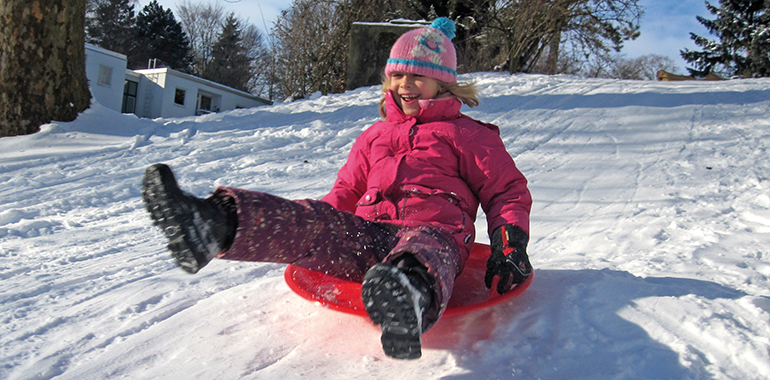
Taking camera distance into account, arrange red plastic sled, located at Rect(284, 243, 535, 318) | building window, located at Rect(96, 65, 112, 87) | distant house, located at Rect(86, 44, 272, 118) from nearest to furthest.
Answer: red plastic sled, located at Rect(284, 243, 535, 318), building window, located at Rect(96, 65, 112, 87), distant house, located at Rect(86, 44, 272, 118)

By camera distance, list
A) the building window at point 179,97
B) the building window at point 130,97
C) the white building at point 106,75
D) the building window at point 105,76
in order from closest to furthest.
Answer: the white building at point 106,75 → the building window at point 105,76 → the building window at point 179,97 → the building window at point 130,97

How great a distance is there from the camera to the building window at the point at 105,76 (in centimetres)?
1600

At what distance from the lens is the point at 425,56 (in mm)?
1959

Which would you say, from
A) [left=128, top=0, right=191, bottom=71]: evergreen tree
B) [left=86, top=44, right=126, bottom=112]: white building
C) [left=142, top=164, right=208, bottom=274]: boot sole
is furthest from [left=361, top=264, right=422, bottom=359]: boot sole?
[left=128, top=0, right=191, bottom=71]: evergreen tree

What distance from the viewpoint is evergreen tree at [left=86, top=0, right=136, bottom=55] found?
29.2 metres

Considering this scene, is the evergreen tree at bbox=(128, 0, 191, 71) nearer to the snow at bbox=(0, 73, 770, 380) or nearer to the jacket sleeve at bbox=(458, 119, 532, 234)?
the snow at bbox=(0, 73, 770, 380)

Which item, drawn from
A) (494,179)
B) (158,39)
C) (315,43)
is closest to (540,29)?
(315,43)

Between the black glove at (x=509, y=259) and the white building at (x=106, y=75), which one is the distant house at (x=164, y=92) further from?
the black glove at (x=509, y=259)

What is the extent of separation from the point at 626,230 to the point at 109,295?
2.25m

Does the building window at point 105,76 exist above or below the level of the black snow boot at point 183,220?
above

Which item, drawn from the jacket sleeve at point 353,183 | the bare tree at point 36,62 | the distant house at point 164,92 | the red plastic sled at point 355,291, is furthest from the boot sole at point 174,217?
the distant house at point 164,92

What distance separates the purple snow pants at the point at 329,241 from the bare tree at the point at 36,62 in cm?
469

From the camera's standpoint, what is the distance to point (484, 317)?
4.76 feet

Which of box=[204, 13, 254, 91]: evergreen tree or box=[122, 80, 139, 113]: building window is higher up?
box=[204, 13, 254, 91]: evergreen tree
